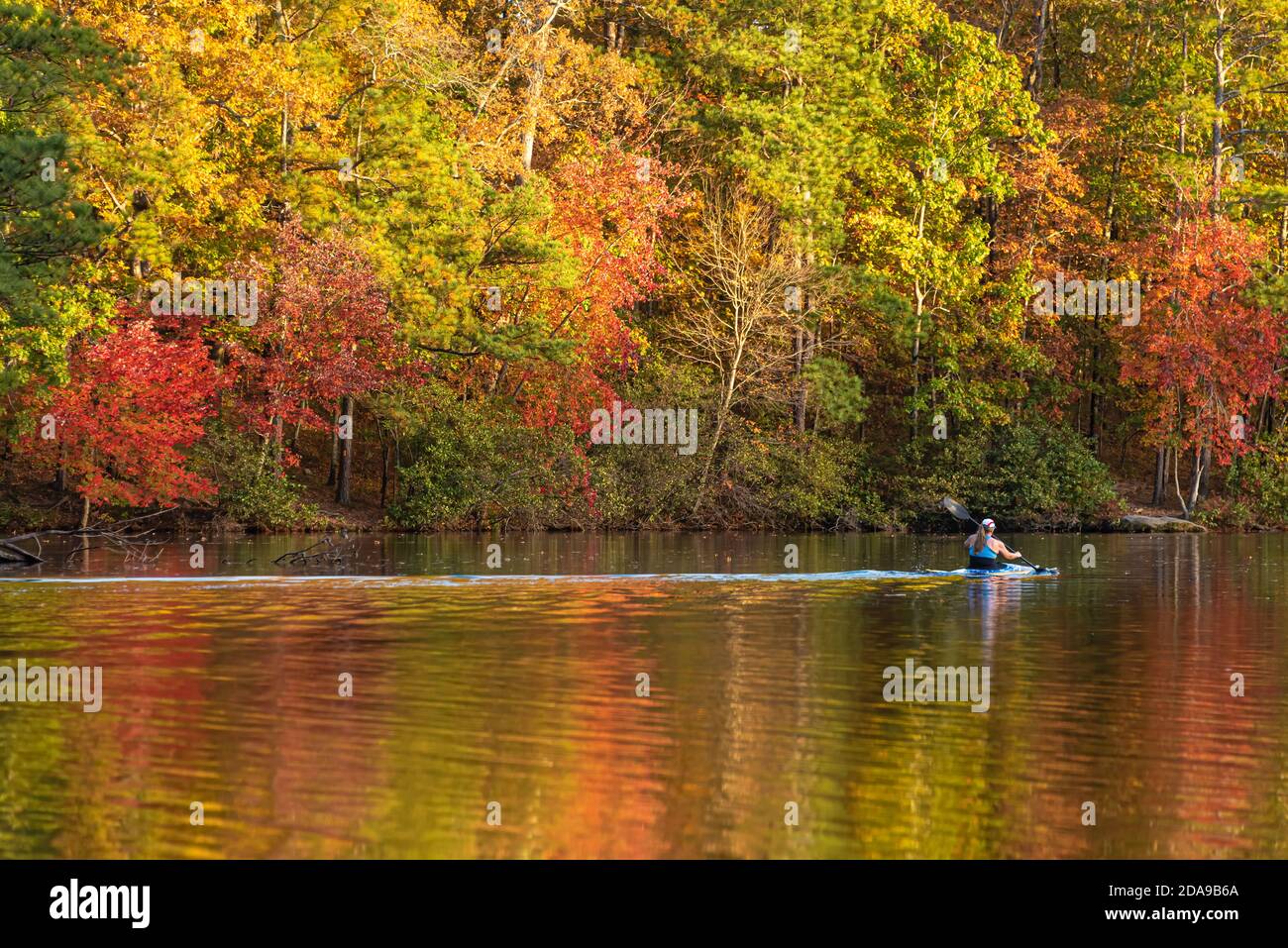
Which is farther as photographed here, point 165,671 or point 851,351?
point 851,351

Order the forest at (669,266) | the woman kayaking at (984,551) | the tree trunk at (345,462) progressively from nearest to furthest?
the woman kayaking at (984,551)
the forest at (669,266)
the tree trunk at (345,462)

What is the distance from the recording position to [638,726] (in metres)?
16.5

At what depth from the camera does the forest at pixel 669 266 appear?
161 feet

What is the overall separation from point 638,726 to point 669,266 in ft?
152

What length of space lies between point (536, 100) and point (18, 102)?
23852 mm

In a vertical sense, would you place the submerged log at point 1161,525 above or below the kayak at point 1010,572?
above

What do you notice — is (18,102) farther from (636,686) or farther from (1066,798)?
(1066,798)

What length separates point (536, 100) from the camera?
55875 mm

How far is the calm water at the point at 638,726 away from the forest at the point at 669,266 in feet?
61.7

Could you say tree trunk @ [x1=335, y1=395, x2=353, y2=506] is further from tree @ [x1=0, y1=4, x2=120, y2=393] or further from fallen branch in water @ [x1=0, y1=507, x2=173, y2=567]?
tree @ [x1=0, y1=4, x2=120, y2=393]

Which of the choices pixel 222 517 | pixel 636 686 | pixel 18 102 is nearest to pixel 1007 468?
pixel 222 517
